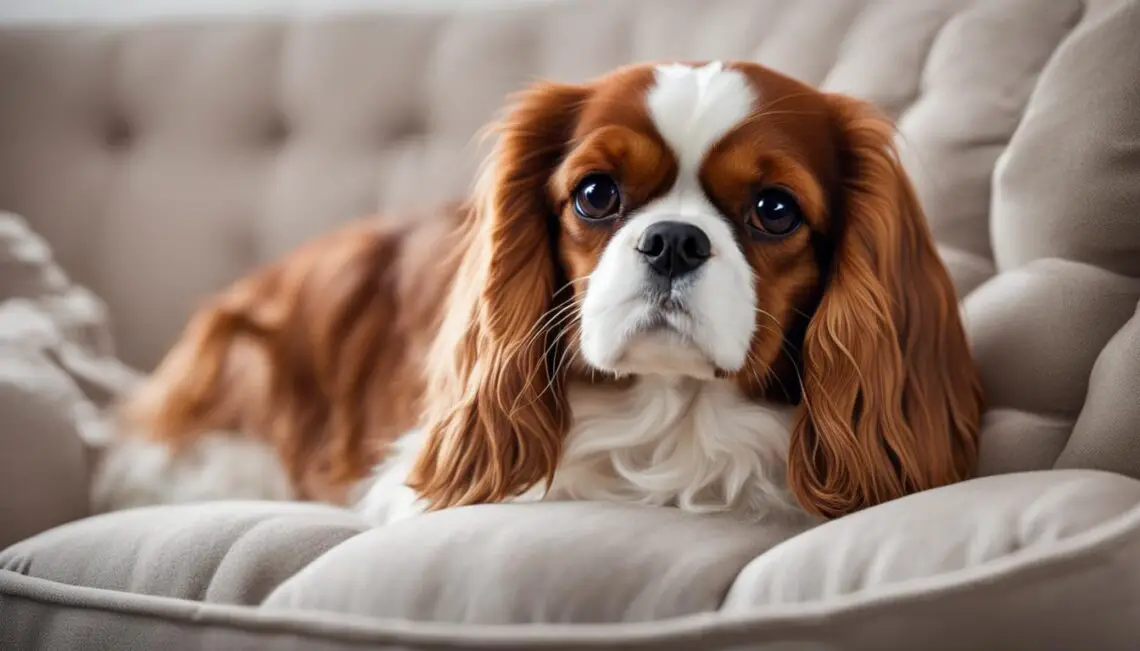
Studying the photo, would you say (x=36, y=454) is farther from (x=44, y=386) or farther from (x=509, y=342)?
(x=509, y=342)

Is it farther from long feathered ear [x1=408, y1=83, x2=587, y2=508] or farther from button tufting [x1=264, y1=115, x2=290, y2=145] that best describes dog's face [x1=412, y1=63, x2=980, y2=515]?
button tufting [x1=264, y1=115, x2=290, y2=145]

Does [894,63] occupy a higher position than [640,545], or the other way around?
[894,63]

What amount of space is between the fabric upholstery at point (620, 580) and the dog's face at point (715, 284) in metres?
0.18

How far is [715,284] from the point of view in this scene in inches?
46.6

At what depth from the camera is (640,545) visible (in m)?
1.02

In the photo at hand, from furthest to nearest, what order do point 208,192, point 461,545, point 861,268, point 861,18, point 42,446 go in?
point 208,192 → point 861,18 → point 42,446 → point 861,268 → point 461,545

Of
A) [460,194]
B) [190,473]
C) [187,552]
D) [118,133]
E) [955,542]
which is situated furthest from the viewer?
[118,133]

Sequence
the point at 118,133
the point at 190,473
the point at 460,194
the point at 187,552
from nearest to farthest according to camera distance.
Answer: the point at 187,552, the point at 190,473, the point at 460,194, the point at 118,133

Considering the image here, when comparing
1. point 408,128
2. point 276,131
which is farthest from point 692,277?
point 276,131

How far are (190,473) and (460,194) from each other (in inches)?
29.6

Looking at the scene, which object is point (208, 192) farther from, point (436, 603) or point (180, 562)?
point (436, 603)

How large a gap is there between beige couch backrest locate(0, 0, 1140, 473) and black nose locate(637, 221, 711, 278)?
1.79 feet

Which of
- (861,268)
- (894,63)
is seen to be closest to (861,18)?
(894,63)

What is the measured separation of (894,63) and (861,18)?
188 mm
